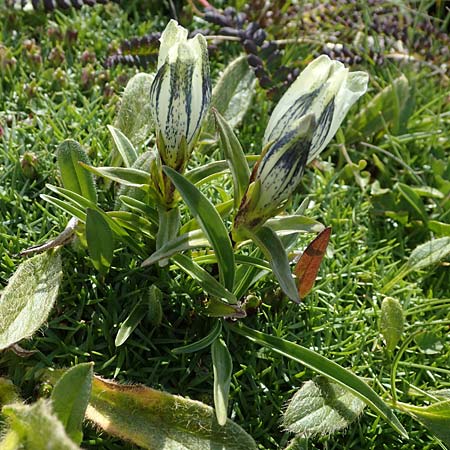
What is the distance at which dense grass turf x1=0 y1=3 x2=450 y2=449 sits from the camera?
1.57 m

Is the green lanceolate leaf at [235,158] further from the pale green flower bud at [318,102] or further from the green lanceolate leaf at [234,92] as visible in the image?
the green lanceolate leaf at [234,92]

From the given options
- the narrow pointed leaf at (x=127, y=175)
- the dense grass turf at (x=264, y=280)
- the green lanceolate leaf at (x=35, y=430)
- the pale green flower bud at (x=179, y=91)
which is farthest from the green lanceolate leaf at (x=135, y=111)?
the green lanceolate leaf at (x=35, y=430)

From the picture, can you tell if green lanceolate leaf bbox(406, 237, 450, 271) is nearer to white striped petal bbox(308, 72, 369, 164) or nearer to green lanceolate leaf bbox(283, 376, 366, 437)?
green lanceolate leaf bbox(283, 376, 366, 437)

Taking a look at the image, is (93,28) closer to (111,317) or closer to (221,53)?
(221,53)

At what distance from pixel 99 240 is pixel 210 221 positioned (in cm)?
26

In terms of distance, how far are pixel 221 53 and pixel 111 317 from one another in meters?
1.27

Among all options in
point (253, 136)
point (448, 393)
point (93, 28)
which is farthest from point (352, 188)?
point (93, 28)

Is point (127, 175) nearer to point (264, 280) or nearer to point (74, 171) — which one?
point (74, 171)

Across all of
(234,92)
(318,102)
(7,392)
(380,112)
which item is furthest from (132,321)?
(380,112)

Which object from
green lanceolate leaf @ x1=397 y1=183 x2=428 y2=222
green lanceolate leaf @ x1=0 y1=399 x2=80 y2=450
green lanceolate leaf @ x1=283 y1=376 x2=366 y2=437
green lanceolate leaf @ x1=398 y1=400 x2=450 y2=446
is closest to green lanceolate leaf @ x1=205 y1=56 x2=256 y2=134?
green lanceolate leaf @ x1=397 y1=183 x2=428 y2=222

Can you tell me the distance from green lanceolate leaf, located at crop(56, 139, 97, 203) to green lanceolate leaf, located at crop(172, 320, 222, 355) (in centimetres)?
42

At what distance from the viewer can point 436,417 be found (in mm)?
1556

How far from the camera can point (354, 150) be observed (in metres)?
2.31

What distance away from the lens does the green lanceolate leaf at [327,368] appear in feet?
4.70
